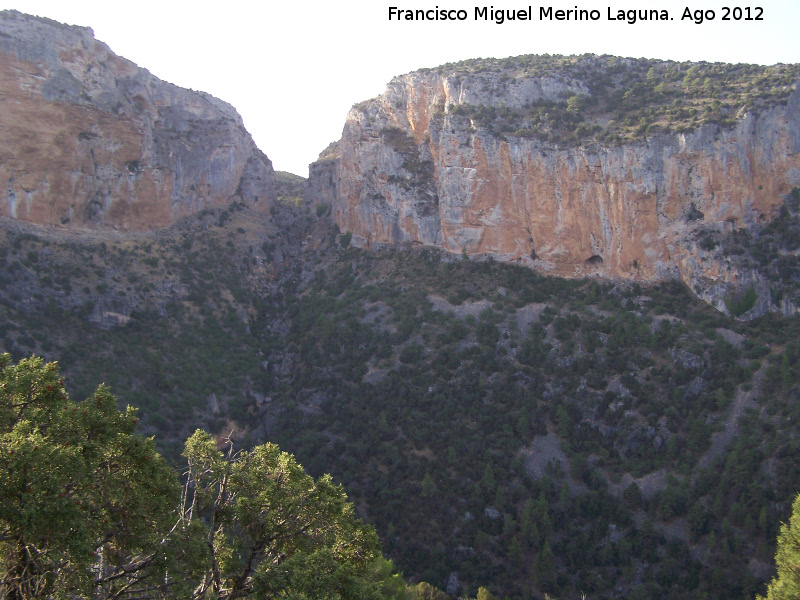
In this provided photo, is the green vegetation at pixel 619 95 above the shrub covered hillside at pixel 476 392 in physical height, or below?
above

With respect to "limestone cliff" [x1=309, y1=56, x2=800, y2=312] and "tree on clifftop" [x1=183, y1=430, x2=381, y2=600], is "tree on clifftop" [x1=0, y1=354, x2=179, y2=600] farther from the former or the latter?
"limestone cliff" [x1=309, y1=56, x2=800, y2=312]

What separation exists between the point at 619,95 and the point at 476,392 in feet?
92.3

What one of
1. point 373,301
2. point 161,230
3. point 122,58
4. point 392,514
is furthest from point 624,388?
point 122,58

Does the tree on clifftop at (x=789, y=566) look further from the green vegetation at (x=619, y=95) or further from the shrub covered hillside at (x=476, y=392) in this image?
the green vegetation at (x=619, y=95)

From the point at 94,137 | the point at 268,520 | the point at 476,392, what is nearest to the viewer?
the point at 268,520

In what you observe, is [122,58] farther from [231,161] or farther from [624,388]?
[624,388]

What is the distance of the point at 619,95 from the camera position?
170 feet

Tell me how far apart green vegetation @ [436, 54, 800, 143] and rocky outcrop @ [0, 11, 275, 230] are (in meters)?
24.4

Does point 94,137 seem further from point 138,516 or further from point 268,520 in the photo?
point 138,516

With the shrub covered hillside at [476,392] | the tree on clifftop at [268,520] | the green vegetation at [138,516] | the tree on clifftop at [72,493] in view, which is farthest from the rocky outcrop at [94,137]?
the tree on clifftop at [72,493]

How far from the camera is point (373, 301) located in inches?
2079

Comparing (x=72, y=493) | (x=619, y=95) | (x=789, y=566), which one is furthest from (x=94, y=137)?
(x=789, y=566)

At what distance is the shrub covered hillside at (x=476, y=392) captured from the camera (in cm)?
3244

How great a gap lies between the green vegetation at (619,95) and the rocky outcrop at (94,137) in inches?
961
